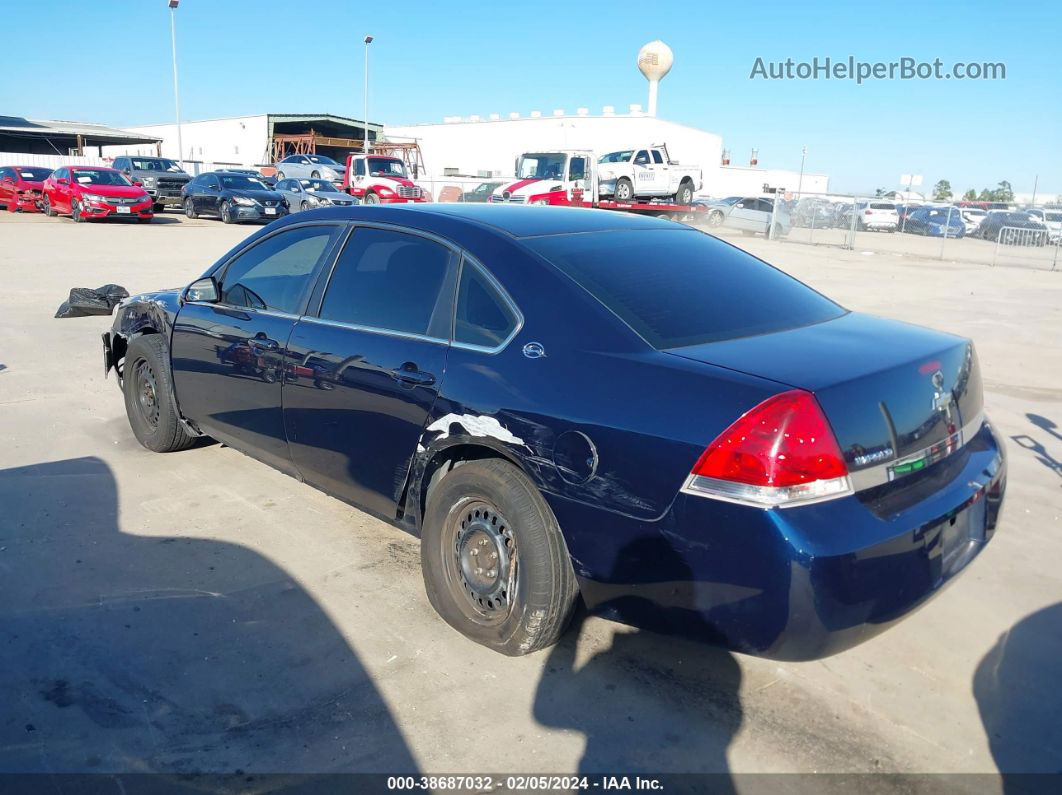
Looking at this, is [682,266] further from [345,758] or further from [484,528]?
[345,758]

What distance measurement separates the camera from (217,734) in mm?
2871

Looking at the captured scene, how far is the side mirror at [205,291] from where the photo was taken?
481cm

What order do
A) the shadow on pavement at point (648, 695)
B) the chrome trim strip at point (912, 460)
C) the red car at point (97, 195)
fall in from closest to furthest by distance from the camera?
the chrome trim strip at point (912, 460) → the shadow on pavement at point (648, 695) → the red car at point (97, 195)

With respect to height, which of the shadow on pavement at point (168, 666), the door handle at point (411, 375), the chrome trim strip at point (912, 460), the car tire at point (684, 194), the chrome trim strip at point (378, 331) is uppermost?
the car tire at point (684, 194)

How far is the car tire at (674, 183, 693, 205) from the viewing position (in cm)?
2852

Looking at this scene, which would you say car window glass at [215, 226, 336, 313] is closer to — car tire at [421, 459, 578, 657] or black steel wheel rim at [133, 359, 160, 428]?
black steel wheel rim at [133, 359, 160, 428]

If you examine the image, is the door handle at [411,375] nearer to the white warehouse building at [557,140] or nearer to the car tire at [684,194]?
the car tire at [684,194]

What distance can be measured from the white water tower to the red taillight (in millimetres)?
63862

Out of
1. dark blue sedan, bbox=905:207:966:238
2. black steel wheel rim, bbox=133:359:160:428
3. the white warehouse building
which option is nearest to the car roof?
black steel wheel rim, bbox=133:359:160:428

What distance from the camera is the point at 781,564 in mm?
2531

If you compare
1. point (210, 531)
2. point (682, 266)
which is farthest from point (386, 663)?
point (682, 266)

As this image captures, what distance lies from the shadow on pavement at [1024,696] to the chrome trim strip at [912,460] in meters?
0.91

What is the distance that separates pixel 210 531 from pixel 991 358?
8.07 metres

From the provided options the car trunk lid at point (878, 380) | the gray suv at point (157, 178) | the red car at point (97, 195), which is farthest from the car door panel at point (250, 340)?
the gray suv at point (157, 178)
